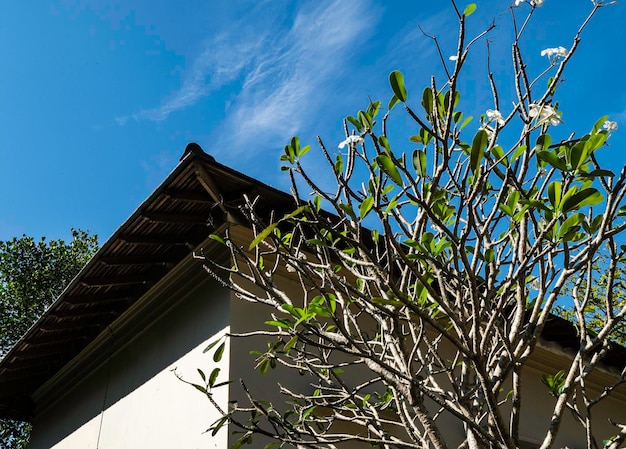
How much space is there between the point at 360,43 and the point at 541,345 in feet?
14.0

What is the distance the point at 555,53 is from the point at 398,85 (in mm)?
624

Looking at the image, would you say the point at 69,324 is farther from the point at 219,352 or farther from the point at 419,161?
the point at 419,161

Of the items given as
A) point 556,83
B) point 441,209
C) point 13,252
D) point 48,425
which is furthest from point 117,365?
point 13,252

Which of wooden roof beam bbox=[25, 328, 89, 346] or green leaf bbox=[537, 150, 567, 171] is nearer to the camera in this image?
green leaf bbox=[537, 150, 567, 171]

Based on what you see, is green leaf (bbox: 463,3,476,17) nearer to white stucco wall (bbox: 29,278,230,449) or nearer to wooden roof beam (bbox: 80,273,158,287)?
white stucco wall (bbox: 29,278,230,449)

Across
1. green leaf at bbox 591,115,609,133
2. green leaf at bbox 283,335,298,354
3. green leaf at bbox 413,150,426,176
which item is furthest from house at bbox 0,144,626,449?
green leaf at bbox 591,115,609,133

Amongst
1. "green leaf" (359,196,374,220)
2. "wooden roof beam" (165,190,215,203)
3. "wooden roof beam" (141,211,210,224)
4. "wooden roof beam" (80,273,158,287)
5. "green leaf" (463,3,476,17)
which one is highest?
"green leaf" (463,3,476,17)

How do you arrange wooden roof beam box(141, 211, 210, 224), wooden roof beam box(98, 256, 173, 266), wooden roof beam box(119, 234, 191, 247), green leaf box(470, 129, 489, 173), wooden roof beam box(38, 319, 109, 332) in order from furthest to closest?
wooden roof beam box(38, 319, 109, 332), wooden roof beam box(98, 256, 173, 266), wooden roof beam box(119, 234, 191, 247), wooden roof beam box(141, 211, 210, 224), green leaf box(470, 129, 489, 173)

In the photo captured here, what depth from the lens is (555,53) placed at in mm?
2131

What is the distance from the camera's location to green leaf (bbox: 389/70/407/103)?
1950mm

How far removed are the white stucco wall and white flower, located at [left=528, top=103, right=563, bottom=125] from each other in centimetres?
264

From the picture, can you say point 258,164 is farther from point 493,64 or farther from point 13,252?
point 13,252

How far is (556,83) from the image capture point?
2113 mm

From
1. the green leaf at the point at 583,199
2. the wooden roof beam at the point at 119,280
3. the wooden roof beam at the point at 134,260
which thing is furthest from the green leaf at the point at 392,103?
the wooden roof beam at the point at 119,280
